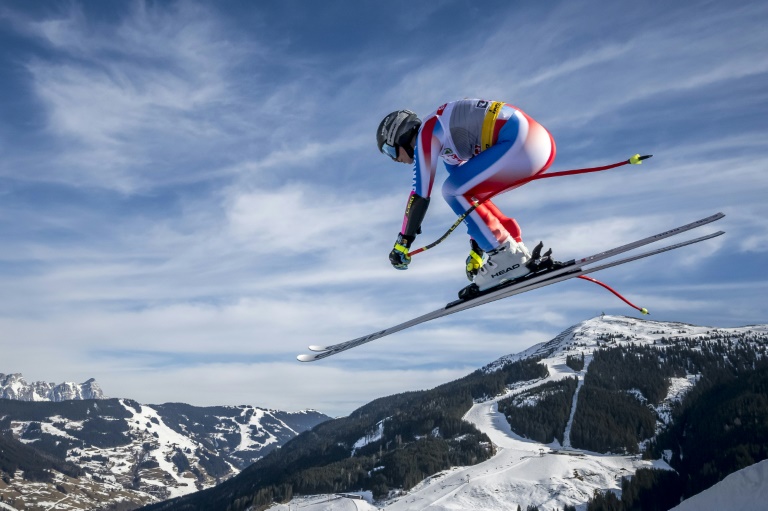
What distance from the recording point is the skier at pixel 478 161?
8.27 m

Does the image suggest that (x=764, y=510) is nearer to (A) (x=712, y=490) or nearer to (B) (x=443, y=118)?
(A) (x=712, y=490)

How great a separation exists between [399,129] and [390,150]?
0.38 m

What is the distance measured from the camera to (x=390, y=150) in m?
8.98

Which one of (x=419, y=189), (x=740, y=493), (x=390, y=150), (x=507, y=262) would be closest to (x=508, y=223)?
(x=507, y=262)

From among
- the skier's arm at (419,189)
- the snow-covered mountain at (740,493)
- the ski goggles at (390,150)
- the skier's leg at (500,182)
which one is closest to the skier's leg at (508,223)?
the skier's leg at (500,182)

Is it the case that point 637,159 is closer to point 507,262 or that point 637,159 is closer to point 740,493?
point 507,262

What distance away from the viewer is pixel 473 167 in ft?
27.5

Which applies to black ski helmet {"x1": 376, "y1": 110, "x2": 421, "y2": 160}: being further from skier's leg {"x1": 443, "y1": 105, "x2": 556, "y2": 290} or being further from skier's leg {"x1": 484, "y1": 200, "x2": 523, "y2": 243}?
skier's leg {"x1": 484, "y1": 200, "x2": 523, "y2": 243}

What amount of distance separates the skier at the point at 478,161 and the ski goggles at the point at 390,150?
0.02 m

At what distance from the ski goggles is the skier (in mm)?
17

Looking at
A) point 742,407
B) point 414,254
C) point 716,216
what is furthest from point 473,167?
point 742,407

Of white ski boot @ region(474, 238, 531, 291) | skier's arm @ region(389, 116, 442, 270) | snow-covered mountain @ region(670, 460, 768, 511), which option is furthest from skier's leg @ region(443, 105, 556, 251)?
snow-covered mountain @ region(670, 460, 768, 511)

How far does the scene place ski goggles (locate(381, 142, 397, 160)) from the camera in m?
8.95

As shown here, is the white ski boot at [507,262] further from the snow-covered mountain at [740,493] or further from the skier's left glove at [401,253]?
the snow-covered mountain at [740,493]
